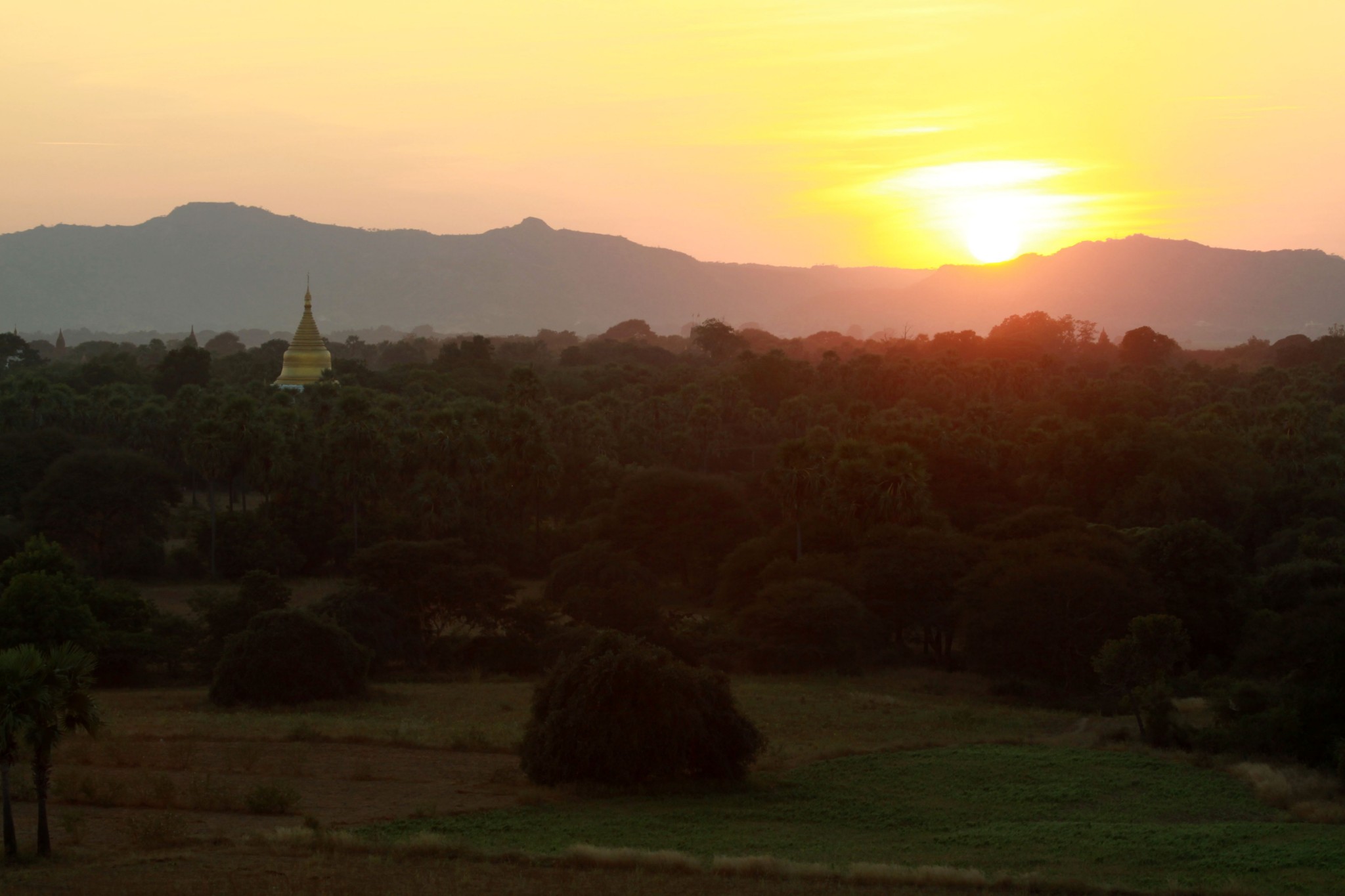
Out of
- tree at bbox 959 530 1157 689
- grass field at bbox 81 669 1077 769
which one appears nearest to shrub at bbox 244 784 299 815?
grass field at bbox 81 669 1077 769

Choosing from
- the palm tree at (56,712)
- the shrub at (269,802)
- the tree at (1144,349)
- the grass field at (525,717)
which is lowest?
the grass field at (525,717)

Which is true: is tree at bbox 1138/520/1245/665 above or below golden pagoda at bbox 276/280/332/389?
below

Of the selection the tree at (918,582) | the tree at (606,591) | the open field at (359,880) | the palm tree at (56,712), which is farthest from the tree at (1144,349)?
the palm tree at (56,712)

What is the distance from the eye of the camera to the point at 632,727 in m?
24.8

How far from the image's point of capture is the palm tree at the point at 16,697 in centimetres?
1738

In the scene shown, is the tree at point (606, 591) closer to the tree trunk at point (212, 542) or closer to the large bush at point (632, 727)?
the large bush at point (632, 727)

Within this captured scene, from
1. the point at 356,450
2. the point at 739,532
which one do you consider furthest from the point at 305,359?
the point at 739,532

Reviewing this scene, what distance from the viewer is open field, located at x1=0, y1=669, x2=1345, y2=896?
18359 mm

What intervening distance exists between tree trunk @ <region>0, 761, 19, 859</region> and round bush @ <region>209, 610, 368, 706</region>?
1552 centimetres

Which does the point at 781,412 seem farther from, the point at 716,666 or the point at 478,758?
the point at 478,758

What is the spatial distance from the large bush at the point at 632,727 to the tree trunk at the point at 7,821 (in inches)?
373

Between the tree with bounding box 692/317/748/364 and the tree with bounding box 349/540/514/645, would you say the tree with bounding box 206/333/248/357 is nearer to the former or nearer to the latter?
the tree with bounding box 692/317/748/364

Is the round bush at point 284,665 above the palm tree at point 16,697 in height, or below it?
below

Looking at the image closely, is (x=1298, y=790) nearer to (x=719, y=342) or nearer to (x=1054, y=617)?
(x=1054, y=617)
